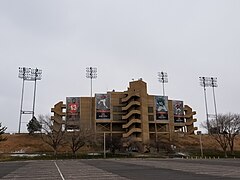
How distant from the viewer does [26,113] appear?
91.1m

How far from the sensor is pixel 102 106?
93750mm

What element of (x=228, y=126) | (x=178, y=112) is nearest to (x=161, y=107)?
(x=178, y=112)

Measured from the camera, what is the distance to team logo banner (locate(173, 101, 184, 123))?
10225cm

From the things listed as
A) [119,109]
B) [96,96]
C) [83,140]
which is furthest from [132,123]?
[83,140]

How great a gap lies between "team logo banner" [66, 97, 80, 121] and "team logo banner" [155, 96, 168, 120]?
27.1 m

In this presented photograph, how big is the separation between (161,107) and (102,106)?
20.3 meters

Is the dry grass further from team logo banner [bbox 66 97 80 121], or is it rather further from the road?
the road

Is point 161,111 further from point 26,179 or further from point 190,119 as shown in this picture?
point 26,179

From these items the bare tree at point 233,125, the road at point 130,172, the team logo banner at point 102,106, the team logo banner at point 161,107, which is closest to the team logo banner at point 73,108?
the team logo banner at point 102,106

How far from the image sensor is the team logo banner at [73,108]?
309 feet

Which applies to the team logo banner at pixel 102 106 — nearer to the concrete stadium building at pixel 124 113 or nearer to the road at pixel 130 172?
the concrete stadium building at pixel 124 113

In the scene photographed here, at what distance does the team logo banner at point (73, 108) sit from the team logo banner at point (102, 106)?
729 cm

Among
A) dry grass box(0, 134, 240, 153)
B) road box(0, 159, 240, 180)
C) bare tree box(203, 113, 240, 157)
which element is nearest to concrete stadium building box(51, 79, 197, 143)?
dry grass box(0, 134, 240, 153)

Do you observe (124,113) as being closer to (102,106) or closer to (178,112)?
(102,106)
